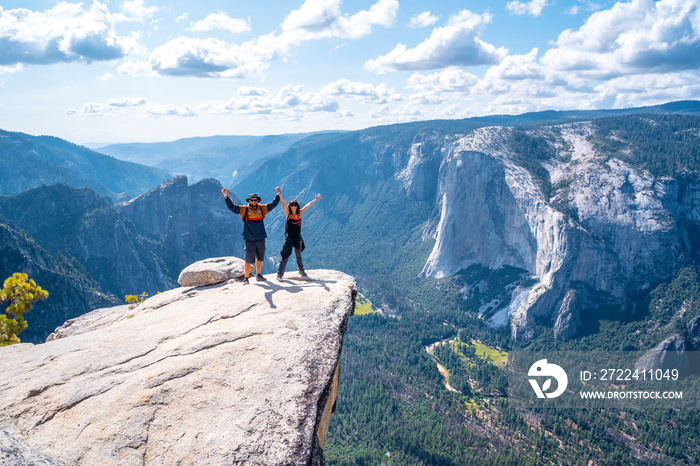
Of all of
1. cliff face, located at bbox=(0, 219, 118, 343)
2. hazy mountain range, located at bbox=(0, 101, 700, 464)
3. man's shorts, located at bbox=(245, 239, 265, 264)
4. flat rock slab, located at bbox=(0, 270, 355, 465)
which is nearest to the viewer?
flat rock slab, located at bbox=(0, 270, 355, 465)

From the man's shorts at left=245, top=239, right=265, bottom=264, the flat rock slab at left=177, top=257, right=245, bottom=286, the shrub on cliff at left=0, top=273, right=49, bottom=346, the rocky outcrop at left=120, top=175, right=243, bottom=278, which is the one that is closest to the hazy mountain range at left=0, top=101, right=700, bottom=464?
the rocky outcrop at left=120, top=175, right=243, bottom=278

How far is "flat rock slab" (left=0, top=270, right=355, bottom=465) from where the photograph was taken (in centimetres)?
895

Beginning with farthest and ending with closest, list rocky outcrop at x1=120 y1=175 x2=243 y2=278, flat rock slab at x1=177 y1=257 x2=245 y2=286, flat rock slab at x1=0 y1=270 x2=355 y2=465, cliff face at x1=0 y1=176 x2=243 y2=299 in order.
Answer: rocky outcrop at x1=120 y1=175 x2=243 y2=278, cliff face at x1=0 y1=176 x2=243 y2=299, flat rock slab at x1=177 y1=257 x2=245 y2=286, flat rock slab at x1=0 y1=270 x2=355 y2=465

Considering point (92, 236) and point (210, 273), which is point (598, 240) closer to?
point (210, 273)

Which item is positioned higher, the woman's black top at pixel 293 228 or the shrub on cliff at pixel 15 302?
the woman's black top at pixel 293 228

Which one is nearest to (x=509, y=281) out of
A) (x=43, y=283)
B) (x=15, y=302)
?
(x=43, y=283)

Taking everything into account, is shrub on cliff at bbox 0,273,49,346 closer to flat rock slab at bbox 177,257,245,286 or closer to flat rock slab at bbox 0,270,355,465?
flat rock slab at bbox 177,257,245,286

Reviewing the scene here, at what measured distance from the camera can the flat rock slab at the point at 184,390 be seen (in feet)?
29.3

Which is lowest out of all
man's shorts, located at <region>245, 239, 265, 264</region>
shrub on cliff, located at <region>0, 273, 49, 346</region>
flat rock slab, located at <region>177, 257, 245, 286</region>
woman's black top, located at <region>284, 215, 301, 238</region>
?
shrub on cliff, located at <region>0, 273, 49, 346</region>

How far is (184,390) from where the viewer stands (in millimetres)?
10453

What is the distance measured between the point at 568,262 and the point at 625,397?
181ft

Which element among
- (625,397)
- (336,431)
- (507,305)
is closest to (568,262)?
(507,305)

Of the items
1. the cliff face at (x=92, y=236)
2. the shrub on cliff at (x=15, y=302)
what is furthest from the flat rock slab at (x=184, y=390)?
the cliff face at (x=92, y=236)

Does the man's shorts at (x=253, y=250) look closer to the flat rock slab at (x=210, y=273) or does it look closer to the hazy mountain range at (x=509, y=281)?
the flat rock slab at (x=210, y=273)
